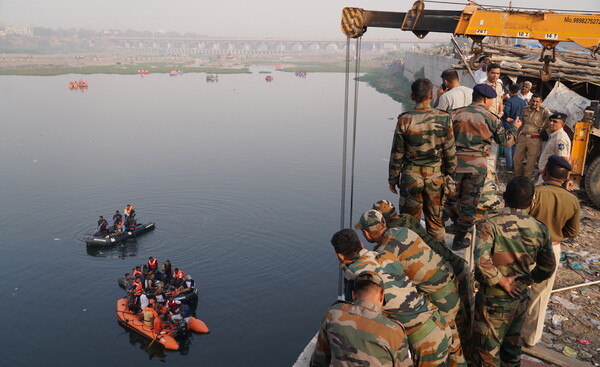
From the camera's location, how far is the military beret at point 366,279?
11.6 ft

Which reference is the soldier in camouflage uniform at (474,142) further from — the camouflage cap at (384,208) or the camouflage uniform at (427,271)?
the camouflage uniform at (427,271)

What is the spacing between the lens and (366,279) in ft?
11.8

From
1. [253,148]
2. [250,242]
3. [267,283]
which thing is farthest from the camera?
[253,148]

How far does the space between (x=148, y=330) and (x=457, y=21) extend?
573 inches

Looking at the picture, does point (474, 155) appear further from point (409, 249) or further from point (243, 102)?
point (243, 102)

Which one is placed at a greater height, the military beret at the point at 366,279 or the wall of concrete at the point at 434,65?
the wall of concrete at the point at 434,65

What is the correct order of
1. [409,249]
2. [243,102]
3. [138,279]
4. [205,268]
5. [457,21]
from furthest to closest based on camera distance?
[243,102]
[205,268]
[138,279]
[457,21]
[409,249]

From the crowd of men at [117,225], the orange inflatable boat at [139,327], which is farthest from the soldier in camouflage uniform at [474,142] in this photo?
the crowd of men at [117,225]

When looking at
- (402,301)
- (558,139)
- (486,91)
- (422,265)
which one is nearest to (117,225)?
(558,139)

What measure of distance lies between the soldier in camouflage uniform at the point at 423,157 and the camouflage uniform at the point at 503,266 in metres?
1.74

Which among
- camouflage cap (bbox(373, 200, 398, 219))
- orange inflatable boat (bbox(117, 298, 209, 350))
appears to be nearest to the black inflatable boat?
orange inflatable boat (bbox(117, 298, 209, 350))

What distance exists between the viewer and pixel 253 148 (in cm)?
4225

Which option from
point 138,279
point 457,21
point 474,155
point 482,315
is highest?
point 457,21

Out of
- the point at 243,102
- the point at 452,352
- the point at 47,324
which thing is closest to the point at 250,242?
the point at 47,324
